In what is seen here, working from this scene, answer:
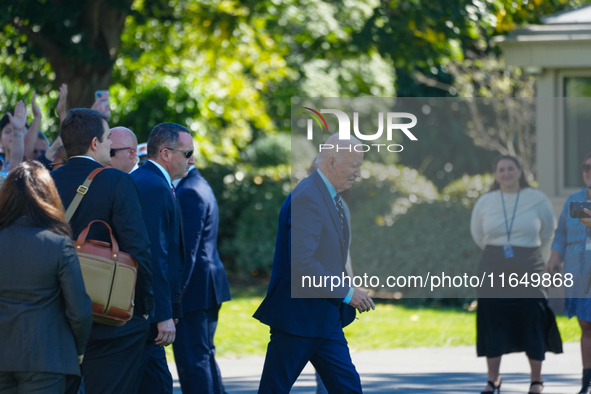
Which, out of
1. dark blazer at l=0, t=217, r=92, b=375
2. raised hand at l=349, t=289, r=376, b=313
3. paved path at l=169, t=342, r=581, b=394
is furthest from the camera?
paved path at l=169, t=342, r=581, b=394

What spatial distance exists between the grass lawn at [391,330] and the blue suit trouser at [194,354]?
2975 mm

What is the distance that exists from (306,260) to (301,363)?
663 mm

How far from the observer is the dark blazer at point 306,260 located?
4570 millimetres

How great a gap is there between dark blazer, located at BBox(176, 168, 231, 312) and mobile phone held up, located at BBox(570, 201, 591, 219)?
275 centimetres

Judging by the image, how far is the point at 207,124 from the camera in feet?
57.9

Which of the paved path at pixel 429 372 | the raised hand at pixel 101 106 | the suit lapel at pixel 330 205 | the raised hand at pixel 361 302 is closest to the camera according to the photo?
the raised hand at pixel 361 302

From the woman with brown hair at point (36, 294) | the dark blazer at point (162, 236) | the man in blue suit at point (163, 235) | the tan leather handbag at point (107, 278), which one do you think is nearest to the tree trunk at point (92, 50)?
the man in blue suit at point (163, 235)

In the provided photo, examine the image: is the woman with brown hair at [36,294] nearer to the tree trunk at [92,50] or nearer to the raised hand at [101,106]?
the raised hand at [101,106]

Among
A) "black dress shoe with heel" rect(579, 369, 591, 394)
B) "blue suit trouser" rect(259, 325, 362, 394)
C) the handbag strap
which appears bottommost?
"black dress shoe with heel" rect(579, 369, 591, 394)

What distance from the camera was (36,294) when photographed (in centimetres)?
354

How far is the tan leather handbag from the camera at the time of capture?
391 centimetres

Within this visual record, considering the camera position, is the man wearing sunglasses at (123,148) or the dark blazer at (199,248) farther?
the dark blazer at (199,248)

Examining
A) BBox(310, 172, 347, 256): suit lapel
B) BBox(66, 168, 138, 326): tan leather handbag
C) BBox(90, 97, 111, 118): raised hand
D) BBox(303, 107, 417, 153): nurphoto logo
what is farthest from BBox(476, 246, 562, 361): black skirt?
BBox(66, 168, 138, 326): tan leather handbag

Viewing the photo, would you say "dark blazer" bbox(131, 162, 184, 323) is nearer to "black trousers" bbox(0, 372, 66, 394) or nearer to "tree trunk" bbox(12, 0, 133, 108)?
"black trousers" bbox(0, 372, 66, 394)
